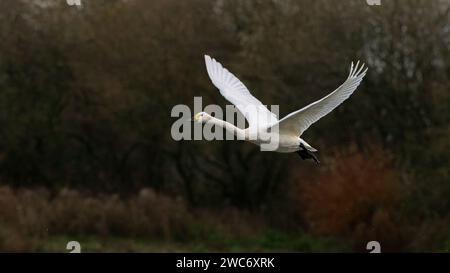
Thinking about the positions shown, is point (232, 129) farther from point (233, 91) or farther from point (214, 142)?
point (214, 142)

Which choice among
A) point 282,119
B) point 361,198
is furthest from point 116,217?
point 282,119

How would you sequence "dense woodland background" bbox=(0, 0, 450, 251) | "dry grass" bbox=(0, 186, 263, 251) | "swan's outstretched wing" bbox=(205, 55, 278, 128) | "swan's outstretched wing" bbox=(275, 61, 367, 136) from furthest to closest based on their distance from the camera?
"dry grass" bbox=(0, 186, 263, 251)
"dense woodland background" bbox=(0, 0, 450, 251)
"swan's outstretched wing" bbox=(205, 55, 278, 128)
"swan's outstretched wing" bbox=(275, 61, 367, 136)

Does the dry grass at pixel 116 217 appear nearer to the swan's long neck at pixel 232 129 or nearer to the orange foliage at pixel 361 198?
the orange foliage at pixel 361 198

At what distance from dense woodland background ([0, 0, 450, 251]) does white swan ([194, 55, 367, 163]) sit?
759 cm

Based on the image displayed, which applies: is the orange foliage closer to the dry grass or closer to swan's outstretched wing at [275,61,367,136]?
the dry grass

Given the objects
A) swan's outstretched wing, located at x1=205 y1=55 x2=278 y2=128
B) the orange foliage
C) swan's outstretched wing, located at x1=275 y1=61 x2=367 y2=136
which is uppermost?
the orange foliage

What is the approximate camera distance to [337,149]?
2928 centimetres

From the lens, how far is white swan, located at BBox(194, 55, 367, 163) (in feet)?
57.3

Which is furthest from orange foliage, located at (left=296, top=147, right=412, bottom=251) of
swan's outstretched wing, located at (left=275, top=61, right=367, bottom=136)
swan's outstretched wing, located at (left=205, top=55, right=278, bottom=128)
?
swan's outstretched wing, located at (left=275, top=61, right=367, bottom=136)

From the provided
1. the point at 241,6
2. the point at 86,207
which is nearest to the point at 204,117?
the point at 86,207

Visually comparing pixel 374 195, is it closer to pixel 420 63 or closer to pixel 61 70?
pixel 420 63

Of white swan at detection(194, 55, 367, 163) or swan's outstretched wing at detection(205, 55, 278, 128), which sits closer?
white swan at detection(194, 55, 367, 163)
